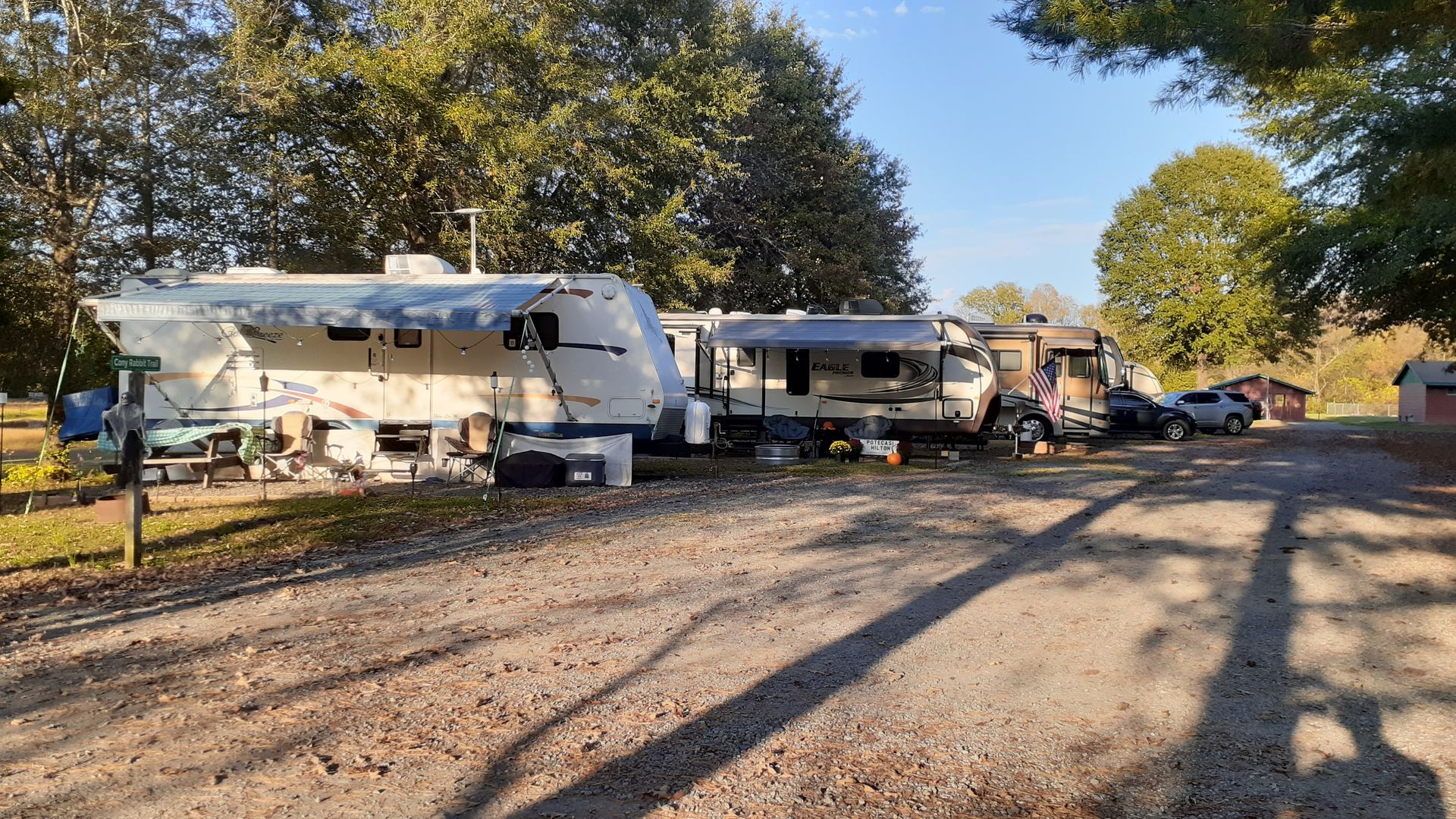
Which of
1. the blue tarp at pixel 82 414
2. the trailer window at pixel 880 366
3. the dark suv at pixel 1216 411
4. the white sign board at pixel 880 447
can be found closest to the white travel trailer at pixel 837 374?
the trailer window at pixel 880 366

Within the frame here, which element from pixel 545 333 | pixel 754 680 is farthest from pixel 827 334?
pixel 754 680

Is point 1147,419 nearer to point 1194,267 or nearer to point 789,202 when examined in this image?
point 789,202

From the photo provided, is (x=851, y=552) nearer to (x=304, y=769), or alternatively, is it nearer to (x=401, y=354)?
(x=304, y=769)

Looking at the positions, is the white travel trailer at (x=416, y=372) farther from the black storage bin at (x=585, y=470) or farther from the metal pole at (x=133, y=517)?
the metal pole at (x=133, y=517)

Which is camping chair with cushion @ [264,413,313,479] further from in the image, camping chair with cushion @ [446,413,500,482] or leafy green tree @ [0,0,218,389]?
leafy green tree @ [0,0,218,389]

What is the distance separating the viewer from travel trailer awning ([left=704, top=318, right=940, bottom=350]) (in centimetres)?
1691

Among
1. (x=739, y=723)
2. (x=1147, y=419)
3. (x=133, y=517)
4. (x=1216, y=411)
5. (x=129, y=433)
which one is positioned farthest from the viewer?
(x=1216, y=411)

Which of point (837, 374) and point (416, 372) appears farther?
point (837, 374)

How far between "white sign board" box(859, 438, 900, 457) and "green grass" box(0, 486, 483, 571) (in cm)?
767

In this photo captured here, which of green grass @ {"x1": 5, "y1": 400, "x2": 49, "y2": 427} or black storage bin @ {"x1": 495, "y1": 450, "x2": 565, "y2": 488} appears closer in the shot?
black storage bin @ {"x1": 495, "y1": 450, "x2": 565, "y2": 488}

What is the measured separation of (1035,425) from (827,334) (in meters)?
6.95

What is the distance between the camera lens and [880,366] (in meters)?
18.6

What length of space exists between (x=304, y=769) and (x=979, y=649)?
3.40 metres

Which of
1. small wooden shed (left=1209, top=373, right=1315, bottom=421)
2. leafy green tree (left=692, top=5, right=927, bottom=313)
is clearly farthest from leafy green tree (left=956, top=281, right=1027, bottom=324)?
leafy green tree (left=692, top=5, right=927, bottom=313)
